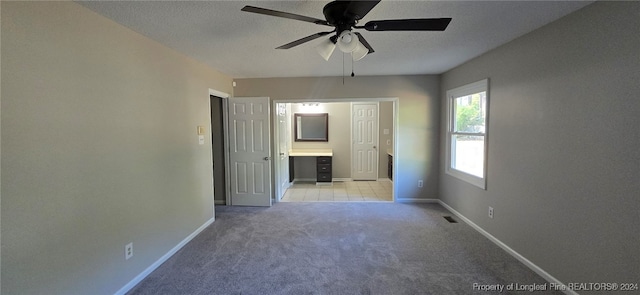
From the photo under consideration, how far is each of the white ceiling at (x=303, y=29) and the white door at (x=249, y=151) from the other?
859 millimetres

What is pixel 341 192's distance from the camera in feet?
18.0

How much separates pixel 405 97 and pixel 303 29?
8.85 ft

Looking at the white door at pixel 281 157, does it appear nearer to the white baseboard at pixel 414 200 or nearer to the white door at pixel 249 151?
the white door at pixel 249 151

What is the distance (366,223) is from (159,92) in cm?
297

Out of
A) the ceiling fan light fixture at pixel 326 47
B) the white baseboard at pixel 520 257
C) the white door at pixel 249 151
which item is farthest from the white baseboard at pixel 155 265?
the white baseboard at pixel 520 257

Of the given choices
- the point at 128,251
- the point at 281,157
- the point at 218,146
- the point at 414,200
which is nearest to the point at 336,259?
the point at 128,251

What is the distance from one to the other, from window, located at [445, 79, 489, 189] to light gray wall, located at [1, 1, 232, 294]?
3.64m

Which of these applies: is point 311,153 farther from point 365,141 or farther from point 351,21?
point 351,21

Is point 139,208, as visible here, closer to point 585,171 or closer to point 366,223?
point 366,223

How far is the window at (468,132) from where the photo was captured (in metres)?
3.29

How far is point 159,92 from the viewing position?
2.62 m

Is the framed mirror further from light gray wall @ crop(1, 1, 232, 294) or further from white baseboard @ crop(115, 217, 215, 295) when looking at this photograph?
light gray wall @ crop(1, 1, 232, 294)

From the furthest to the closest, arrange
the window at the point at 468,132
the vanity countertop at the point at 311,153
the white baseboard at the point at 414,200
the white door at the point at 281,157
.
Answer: the vanity countertop at the point at 311,153
the white door at the point at 281,157
the white baseboard at the point at 414,200
the window at the point at 468,132

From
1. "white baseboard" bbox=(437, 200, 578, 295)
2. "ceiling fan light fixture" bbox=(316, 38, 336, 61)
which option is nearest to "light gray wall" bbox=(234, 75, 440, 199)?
"white baseboard" bbox=(437, 200, 578, 295)
